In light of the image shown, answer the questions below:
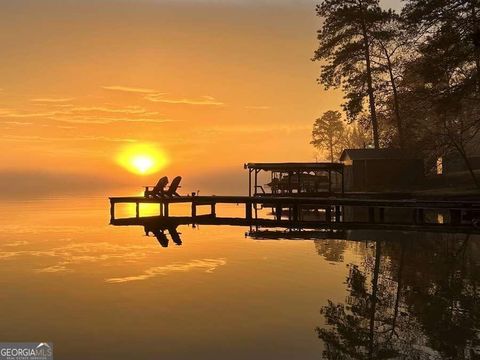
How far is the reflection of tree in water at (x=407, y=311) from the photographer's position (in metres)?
8.17

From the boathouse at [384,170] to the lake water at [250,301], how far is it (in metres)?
26.3

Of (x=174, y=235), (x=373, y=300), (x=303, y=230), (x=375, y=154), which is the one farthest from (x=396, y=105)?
(x=373, y=300)

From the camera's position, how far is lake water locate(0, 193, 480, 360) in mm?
8375

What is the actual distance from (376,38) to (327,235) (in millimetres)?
28368

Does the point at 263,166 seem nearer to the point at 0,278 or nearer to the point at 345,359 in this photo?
the point at 0,278

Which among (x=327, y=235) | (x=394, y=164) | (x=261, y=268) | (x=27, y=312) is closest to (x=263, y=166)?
(x=394, y=164)

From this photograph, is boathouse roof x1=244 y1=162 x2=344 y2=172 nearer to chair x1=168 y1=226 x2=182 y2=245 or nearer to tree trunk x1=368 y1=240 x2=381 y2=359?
chair x1=168 y1=226 x2=182 y2=245

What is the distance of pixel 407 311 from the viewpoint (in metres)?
10.1

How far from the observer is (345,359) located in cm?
781

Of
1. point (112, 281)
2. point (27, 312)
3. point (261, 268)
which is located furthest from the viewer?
point (261, 268)

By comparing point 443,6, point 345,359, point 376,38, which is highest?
point 376,38

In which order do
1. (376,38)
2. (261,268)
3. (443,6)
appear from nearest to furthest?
(261,268) → (443,6) → (376,38)

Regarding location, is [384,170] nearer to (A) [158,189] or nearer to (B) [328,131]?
(A) [158,189]

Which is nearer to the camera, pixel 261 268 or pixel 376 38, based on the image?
pixel 261 268
